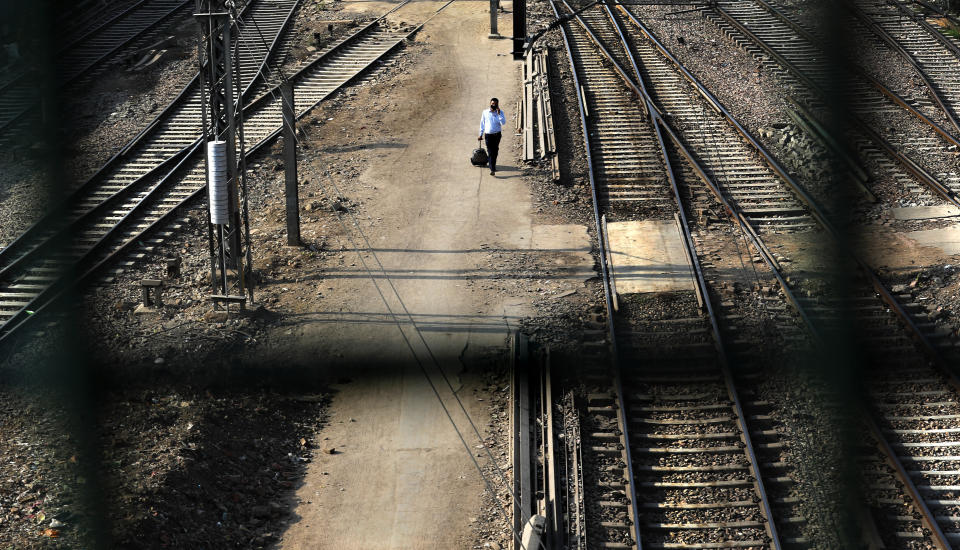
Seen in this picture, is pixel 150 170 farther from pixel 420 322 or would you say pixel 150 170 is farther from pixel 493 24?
pixel 493 24

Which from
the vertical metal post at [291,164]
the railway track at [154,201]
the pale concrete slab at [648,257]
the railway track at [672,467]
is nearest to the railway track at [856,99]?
the railway track at [154,201]

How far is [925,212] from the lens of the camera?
44.3 ft

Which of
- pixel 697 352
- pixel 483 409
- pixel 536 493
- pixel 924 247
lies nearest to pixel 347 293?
pixel 483 409

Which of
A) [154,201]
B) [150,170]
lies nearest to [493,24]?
[150,170]

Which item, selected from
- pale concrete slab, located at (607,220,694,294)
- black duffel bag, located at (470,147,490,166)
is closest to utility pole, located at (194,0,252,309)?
pale concrete slab, located at (607,220,694,294)

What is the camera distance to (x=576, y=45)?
23.6m

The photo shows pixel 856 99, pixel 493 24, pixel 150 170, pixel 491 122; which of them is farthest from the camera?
pixel 493 24

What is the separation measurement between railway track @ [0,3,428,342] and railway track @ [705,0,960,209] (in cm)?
101

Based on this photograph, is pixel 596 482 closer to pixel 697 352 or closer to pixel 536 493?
pixel 536 493

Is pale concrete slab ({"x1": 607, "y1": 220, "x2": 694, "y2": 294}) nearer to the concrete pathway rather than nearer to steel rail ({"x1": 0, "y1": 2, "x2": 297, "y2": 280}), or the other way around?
the concrete pathway

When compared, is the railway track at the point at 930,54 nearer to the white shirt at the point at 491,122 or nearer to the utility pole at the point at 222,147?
the white shirt at the point at 491,122

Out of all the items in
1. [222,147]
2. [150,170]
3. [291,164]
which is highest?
[222,147]

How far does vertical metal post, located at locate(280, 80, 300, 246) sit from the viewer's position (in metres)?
12.8

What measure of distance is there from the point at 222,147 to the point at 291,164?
269 cm
